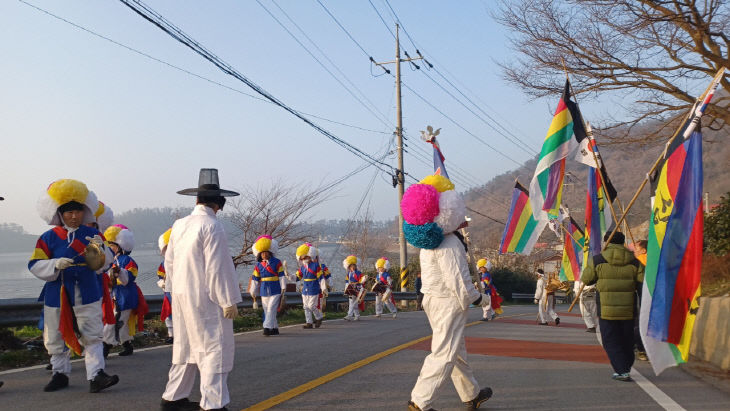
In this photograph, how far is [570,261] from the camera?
41.8ft

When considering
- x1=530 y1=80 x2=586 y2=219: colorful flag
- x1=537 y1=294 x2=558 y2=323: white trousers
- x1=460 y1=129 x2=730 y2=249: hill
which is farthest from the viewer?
x1=460 y1=129 x2=730 y2=249: hill

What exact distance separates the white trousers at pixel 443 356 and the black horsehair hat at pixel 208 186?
2038 millimetres

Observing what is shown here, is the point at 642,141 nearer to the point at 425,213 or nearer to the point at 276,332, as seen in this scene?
the point at 276,332

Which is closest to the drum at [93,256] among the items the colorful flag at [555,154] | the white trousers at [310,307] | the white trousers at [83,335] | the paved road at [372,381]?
the white trousers at [83,335]

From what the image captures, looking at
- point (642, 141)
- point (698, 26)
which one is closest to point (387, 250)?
point (642, 141)

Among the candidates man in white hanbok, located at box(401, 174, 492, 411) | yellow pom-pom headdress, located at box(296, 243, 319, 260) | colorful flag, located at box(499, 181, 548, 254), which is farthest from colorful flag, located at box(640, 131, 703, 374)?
yellow pom-pom headdress, located at box(296, 243, 319, 260)

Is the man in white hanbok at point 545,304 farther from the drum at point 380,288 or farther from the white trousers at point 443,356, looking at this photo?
the white trousers at point 443,356

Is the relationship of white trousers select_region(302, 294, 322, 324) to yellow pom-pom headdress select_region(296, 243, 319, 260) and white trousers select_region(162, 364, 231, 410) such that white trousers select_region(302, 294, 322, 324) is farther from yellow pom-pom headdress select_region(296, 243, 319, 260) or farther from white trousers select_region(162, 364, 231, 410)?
white trousers select_region(162, 364, 231, 410)

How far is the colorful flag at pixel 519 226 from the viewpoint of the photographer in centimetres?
1225

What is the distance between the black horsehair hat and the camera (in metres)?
5.69

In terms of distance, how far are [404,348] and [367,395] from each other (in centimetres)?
376

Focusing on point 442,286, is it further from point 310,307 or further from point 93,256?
point 310,307

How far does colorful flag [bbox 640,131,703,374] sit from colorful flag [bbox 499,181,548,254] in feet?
17.9

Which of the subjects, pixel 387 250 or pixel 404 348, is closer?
pixel 404 348
